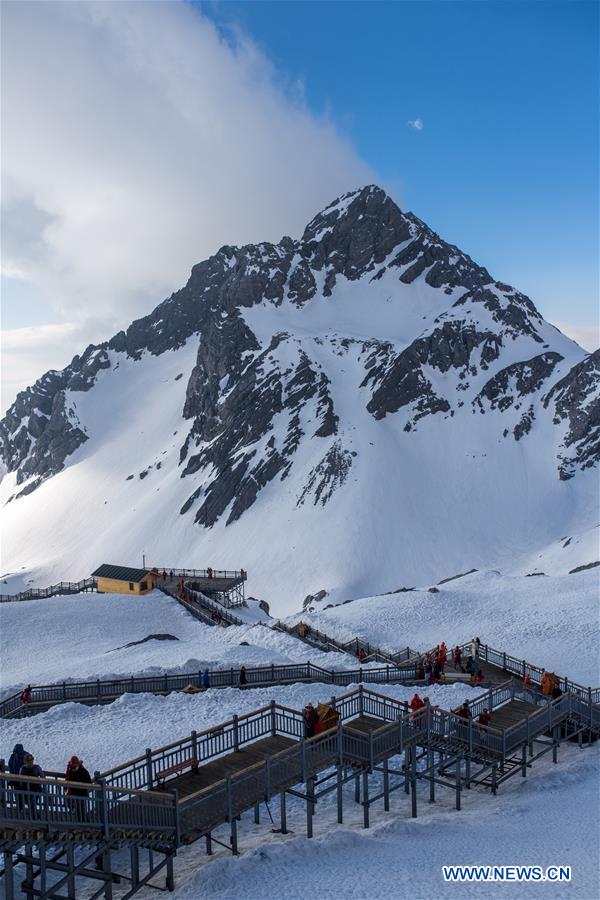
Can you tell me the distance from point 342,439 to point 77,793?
310 feet

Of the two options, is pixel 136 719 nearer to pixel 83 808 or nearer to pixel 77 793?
pixel 77 793

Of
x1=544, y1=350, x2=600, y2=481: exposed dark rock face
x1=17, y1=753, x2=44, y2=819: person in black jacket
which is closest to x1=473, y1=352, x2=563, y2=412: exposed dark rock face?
x1=544, y1=350, x2=600, y2=481: exposed dark rock face

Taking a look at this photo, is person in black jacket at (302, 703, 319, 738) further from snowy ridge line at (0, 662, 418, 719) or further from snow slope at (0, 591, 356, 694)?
snow slope at (0, 591, 356, 694)

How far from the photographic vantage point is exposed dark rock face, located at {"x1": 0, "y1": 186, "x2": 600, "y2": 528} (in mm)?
110375

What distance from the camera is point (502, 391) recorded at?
120125 millimetres

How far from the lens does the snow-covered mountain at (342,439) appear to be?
9481 centimetres

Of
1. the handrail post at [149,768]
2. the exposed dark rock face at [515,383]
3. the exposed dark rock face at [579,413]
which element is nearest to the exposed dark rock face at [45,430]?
the exposed dark rock face at [515,383]

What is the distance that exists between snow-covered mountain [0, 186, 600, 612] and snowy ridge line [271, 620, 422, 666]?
34324mm

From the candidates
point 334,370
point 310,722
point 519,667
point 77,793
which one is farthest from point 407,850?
point 334,370

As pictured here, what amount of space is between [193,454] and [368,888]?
117 metres

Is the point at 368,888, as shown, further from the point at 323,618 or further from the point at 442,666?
the point at 323,618

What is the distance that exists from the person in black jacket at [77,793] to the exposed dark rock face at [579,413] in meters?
96.7

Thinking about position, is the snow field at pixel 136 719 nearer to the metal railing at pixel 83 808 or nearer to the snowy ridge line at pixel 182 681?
the snowy ridge line at pixel 182 681

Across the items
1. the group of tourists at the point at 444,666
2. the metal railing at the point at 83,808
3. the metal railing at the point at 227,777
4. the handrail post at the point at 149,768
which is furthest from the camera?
the group of tourists at the point at 444,666
